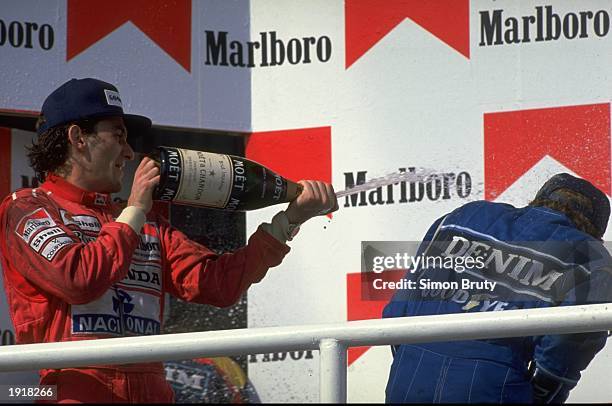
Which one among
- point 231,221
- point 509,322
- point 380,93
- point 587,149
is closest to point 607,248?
point 587,149

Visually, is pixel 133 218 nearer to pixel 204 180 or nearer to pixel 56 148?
pixel 204 180

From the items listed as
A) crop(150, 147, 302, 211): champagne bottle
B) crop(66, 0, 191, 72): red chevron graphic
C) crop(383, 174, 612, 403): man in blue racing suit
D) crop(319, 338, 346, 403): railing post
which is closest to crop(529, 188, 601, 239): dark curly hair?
crop(383, 174, 612, 403): man in blue racing suit

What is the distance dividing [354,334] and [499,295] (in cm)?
100

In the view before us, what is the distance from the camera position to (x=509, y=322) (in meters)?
1.57

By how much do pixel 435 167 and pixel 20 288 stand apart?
984 mm

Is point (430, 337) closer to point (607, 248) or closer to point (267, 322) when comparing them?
point (607, 248)

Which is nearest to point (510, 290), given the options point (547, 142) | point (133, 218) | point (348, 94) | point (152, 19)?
point (547, 142)

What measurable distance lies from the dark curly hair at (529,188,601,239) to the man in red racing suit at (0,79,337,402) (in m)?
0.56

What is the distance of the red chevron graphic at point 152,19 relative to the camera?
9.30 feet

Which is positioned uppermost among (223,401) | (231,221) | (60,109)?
(60,109)

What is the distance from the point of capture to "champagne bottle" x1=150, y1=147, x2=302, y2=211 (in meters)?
2.18

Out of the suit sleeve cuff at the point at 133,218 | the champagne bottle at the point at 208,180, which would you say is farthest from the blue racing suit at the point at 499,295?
the suit sleeve cuff at the point at 133,218

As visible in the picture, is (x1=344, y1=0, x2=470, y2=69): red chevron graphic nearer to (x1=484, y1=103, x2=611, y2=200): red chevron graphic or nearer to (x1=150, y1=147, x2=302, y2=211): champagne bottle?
(x1=484, y1=103, x2=611, y2=200): red chevron graphic

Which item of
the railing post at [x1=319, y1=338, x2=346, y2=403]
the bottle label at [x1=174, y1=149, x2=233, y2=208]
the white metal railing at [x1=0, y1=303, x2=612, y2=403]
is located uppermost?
the bottle label at [x1=174, y1=149, x2=233, y2=208]
